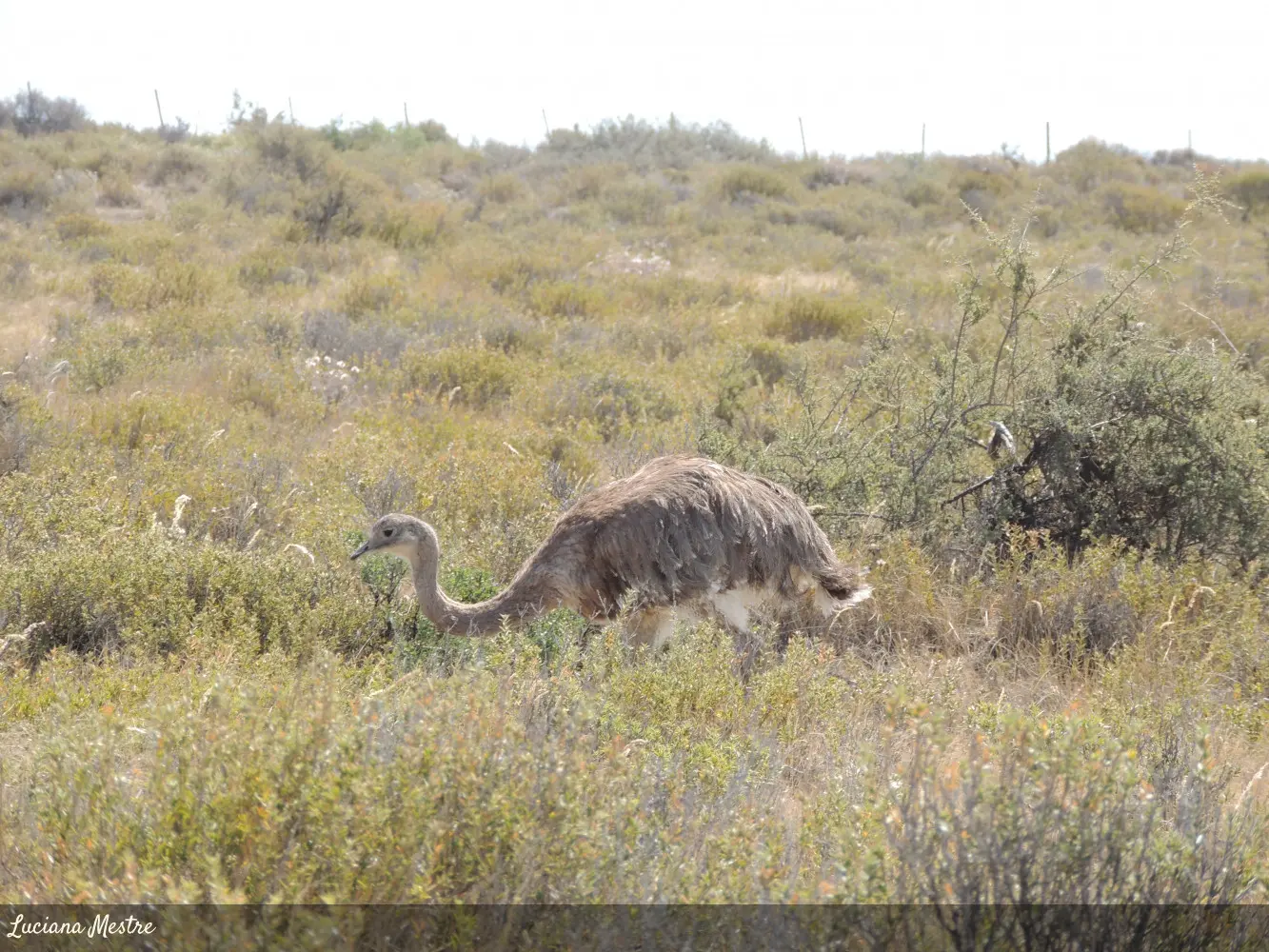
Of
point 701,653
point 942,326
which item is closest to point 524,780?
point 701,653

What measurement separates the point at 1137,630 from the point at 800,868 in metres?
2.97

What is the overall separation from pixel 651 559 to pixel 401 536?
1079mm

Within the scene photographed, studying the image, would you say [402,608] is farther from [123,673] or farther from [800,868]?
[800,868]

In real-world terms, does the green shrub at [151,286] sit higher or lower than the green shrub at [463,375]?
higher

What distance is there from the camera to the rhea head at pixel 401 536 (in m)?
4.74

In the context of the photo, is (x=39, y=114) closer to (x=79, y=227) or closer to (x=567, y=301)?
(x=79, y=227)

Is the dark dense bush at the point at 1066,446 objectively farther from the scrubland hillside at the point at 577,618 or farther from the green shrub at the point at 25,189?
the green shrub at the point at 25,189

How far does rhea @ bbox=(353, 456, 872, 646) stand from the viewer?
474cm

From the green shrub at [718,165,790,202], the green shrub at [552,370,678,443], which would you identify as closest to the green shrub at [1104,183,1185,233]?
the green shrub at [718,165,790,202]

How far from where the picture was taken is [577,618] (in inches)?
182

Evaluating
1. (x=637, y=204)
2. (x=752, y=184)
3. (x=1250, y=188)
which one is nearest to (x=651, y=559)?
(x=637, y=204)

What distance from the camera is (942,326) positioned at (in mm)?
11727
